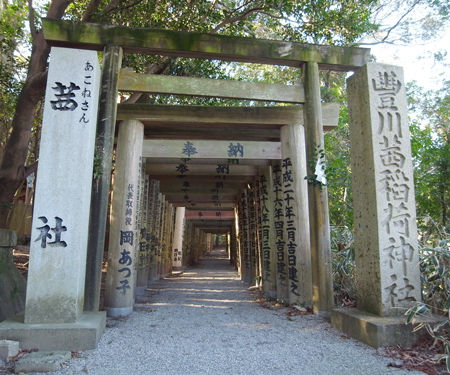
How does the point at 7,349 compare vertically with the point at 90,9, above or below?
below

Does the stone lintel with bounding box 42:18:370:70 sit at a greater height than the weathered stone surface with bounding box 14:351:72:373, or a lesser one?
greater

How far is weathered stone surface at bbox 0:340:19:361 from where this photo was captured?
11.0ft

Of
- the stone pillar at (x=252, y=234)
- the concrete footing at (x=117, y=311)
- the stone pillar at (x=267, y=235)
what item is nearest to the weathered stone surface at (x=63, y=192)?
the concrete footing at (x=117, y=311)

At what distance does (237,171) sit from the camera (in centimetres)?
905

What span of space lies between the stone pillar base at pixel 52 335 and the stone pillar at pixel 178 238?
453 inches

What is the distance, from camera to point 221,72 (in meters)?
10.1

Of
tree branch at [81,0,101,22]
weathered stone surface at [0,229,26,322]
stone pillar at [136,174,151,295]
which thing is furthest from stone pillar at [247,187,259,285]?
weathered stone surface at [0,229,26,322]

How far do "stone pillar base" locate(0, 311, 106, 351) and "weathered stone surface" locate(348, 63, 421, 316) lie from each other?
338cm

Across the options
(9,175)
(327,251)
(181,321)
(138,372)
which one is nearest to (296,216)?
(327,251)

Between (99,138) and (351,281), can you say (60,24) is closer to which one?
(99,138)

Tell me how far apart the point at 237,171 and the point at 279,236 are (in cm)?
255

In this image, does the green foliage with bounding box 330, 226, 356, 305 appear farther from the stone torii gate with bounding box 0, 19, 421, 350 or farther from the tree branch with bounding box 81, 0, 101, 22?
the tree branch with bounding box 81, 0, 101, 22

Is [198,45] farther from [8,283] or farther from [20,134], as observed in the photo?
[8,283]

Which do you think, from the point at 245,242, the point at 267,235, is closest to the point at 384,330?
the point at 267,235
